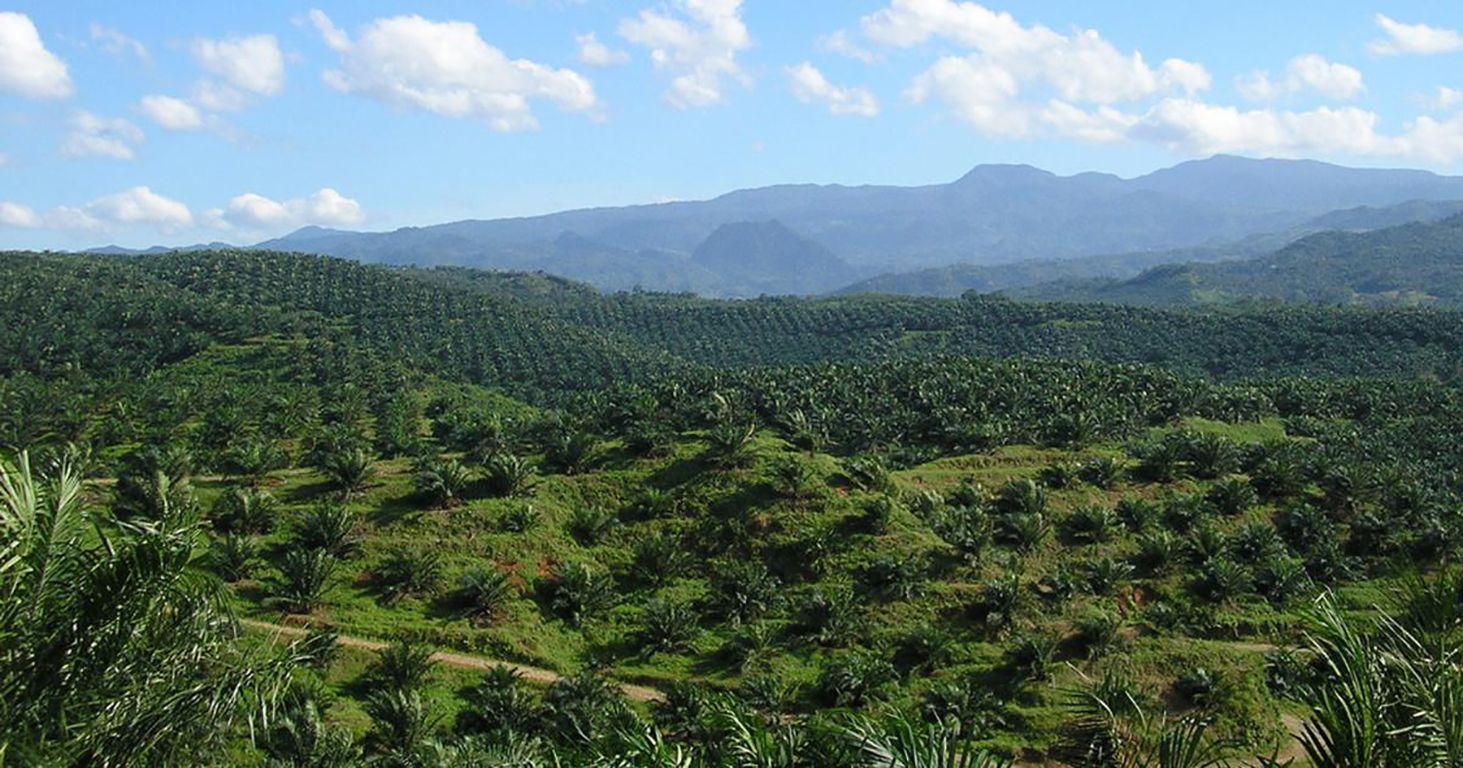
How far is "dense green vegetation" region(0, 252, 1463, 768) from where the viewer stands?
7.55 metres

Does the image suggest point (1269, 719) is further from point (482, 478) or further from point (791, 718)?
point (482, 478)

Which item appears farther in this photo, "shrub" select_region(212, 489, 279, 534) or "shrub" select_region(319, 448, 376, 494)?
"shrub" select_region(319, 448, 376, 494)

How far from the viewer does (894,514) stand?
115 ft

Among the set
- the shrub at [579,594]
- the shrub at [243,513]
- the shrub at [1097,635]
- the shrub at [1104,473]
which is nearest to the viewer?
the shrub at [1097,635]

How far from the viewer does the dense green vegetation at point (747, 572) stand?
7551 millimetres

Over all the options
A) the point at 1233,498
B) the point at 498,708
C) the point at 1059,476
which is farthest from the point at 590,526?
the point at 1233,498

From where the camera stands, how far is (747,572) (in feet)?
103

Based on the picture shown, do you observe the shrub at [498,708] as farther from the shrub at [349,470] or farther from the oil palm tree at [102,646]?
the oil palm tree at [102,646]

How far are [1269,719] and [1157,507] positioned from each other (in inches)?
519

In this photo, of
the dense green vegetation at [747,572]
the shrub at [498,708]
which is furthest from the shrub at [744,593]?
the shrub at [498,708]

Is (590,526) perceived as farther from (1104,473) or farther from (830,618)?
(1104,473)

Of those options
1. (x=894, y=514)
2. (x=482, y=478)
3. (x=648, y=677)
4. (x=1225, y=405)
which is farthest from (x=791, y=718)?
(x=1225, y=405)

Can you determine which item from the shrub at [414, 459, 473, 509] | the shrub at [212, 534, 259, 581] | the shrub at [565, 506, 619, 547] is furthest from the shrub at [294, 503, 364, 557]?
the shrub at [565, 506, 619, 547]

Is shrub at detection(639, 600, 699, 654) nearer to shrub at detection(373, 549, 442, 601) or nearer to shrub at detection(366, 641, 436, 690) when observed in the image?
shrub at detection(366, 641, 436, 690)
